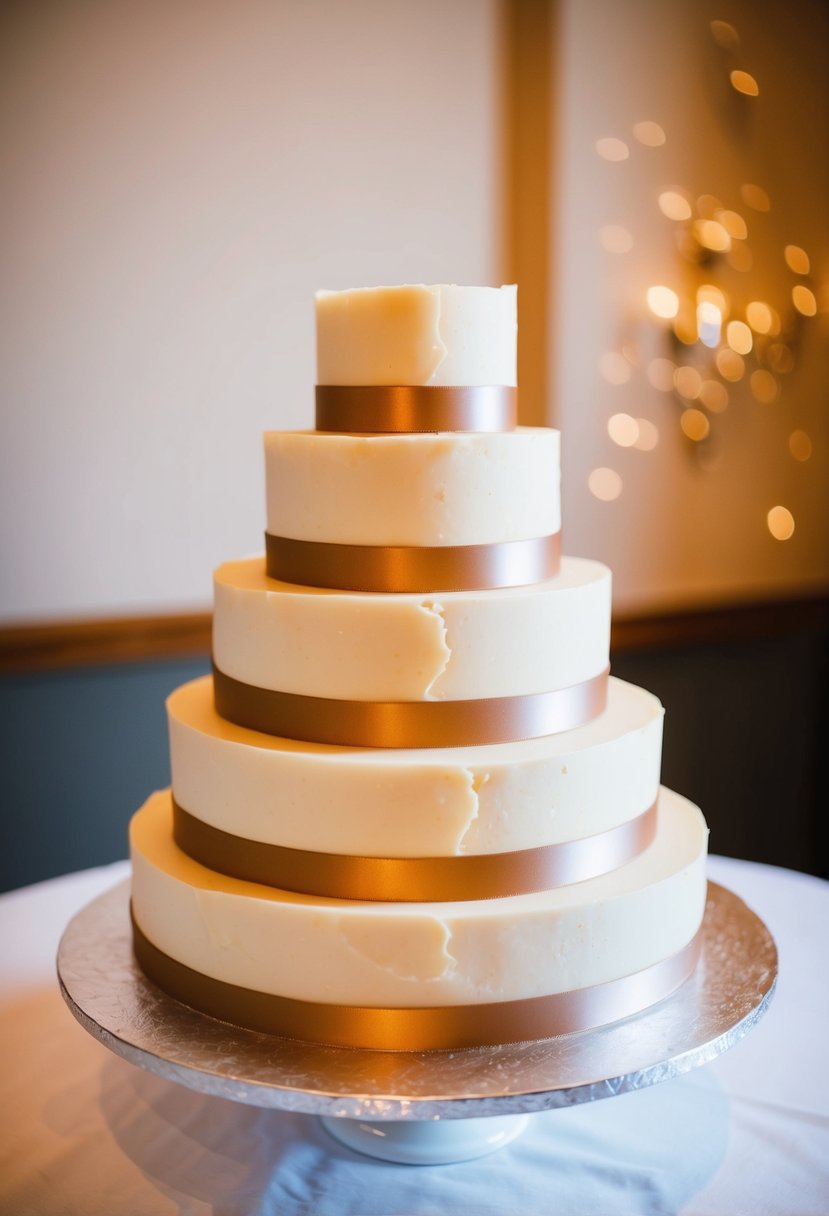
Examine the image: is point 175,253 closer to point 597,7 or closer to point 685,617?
point 597,7

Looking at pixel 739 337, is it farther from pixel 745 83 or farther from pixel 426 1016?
pixel 426 1016

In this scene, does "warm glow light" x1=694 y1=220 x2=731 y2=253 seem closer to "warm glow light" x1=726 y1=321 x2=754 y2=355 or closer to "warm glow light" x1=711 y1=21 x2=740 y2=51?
"warm glow light" x1=726 y1=321 x2=754 y2=355

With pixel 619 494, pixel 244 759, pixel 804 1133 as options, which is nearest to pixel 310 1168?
pixel 244 759

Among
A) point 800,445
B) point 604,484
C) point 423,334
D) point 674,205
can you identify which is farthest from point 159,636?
point 800,445

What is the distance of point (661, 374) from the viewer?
3.29 meters

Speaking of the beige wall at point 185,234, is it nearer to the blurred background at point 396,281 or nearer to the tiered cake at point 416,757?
the blurred background at point 396,281

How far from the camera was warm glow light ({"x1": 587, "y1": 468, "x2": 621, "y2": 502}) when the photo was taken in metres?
3.25

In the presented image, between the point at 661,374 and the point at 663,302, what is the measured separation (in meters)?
0.21

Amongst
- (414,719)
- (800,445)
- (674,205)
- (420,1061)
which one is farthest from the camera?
(800,445)

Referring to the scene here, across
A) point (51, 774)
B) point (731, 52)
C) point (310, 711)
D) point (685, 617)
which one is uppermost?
point (731, 52)

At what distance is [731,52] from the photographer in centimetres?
328

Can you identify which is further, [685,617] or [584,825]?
[685,617]

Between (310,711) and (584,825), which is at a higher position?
(310,711)

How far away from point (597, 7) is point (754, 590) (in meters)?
1.80
